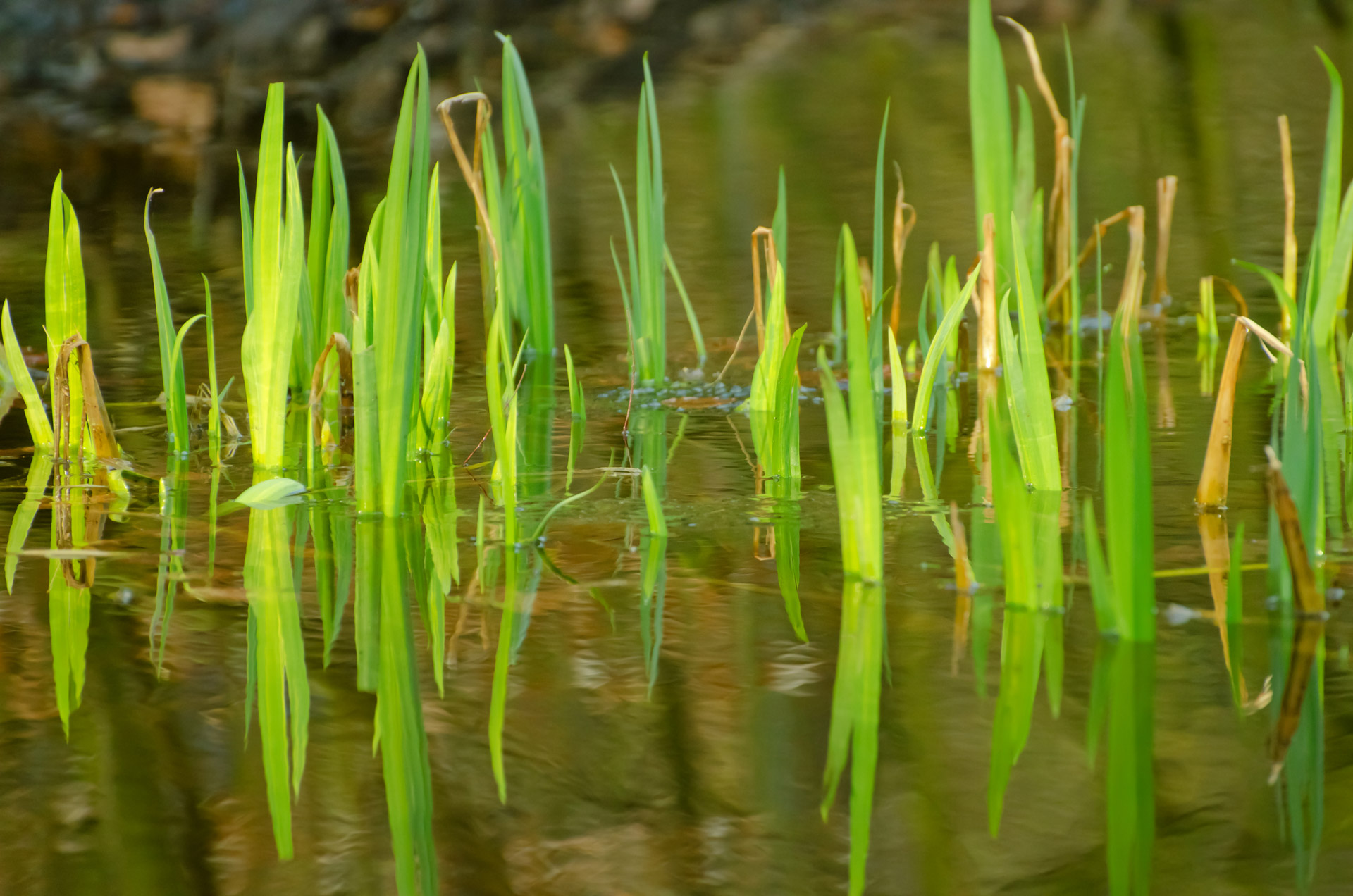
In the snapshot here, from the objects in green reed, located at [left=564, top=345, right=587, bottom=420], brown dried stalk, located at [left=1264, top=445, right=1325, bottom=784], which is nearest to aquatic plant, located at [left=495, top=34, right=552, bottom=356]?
green reed, located at [left=564, top=345, right=587, bottom=420]

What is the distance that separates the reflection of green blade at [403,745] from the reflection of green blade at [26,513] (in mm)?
328

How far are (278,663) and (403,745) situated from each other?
0.57 feet

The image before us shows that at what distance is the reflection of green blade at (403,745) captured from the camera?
2.34 ft

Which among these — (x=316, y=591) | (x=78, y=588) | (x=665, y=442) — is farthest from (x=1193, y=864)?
(x=665, y=442)

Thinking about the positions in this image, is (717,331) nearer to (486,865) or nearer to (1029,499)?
(1029,499)

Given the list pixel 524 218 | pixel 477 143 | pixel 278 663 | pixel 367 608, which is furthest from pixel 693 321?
pixel 278 663

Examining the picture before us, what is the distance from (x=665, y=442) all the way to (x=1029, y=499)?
0.53 metres

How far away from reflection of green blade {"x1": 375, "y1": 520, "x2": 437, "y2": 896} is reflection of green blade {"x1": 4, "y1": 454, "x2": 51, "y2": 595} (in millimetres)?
328

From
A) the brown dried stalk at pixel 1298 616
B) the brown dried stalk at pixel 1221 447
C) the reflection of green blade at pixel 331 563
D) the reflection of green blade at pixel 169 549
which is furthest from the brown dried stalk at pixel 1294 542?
the reflection of green blade at pixel 169 549

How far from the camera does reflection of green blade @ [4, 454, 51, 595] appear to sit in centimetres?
119

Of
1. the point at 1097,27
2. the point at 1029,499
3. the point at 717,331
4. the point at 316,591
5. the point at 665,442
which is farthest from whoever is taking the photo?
the point at 1097,27

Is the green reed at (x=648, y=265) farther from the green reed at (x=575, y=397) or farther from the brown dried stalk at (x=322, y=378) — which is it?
the brown dried stalk at (x=322, y=378)

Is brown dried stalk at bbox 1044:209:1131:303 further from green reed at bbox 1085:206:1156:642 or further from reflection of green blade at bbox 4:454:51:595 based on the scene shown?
reflection of green blade at bbox 4:454:51:595

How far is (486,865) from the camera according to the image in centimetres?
71
